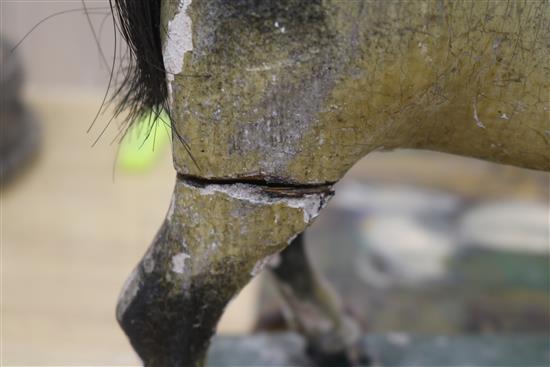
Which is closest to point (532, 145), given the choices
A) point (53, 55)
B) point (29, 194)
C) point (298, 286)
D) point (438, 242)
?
point (298, 286)

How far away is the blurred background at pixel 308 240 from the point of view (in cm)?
99

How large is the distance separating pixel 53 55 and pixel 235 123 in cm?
141

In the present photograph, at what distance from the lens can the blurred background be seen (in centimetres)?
99

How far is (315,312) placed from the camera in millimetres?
729

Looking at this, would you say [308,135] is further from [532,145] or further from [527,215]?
[527,215]

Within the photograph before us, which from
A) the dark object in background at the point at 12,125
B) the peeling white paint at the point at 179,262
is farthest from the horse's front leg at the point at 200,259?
the dark object in background at the point at 12,125

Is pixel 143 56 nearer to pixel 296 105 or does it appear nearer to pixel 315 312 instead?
pixel 296 105

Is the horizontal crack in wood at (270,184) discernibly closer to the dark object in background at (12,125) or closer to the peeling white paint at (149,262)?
the peeling white paint at (149,262)

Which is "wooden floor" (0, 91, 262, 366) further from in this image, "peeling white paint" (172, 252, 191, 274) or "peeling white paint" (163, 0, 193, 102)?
"peeling white paint" (163, 0, 193, 102)

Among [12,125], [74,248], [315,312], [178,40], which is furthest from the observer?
[12,125]

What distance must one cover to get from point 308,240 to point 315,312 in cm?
43

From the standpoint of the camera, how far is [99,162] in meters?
1.41

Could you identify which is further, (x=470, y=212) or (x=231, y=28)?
(x=470, y=212)

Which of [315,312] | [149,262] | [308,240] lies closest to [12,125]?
[308,240]
